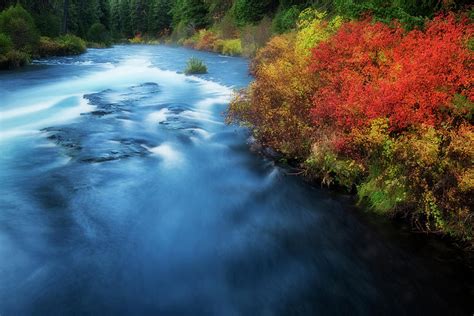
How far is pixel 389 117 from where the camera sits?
8.33 metres

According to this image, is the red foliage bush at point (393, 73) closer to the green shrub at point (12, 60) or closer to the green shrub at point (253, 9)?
the green shrub at point (12, 60)

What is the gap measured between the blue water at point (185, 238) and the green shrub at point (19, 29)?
A: 60.9 ft

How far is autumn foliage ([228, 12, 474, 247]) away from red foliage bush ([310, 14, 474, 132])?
24mm

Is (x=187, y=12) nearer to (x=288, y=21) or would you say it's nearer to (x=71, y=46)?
(x=71, y=46)

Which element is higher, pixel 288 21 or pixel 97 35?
pixel 288 21

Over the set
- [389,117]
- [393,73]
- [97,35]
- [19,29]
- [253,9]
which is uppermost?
[253,9]

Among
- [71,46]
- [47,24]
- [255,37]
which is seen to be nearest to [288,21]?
[255,37]

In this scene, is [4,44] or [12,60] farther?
[12,60]

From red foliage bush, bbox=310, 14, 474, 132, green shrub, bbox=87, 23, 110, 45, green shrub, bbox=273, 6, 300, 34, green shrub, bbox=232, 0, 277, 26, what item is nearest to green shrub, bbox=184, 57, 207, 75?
green shrub, bbox=273, 6, 300, 34

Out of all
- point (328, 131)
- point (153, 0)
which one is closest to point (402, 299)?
point (328, 131)

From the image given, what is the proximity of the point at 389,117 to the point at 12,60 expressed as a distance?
1013 inches

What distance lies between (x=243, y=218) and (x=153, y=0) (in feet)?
308

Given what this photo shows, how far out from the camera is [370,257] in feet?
23.8

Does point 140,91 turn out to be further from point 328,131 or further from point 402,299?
point 402,299
